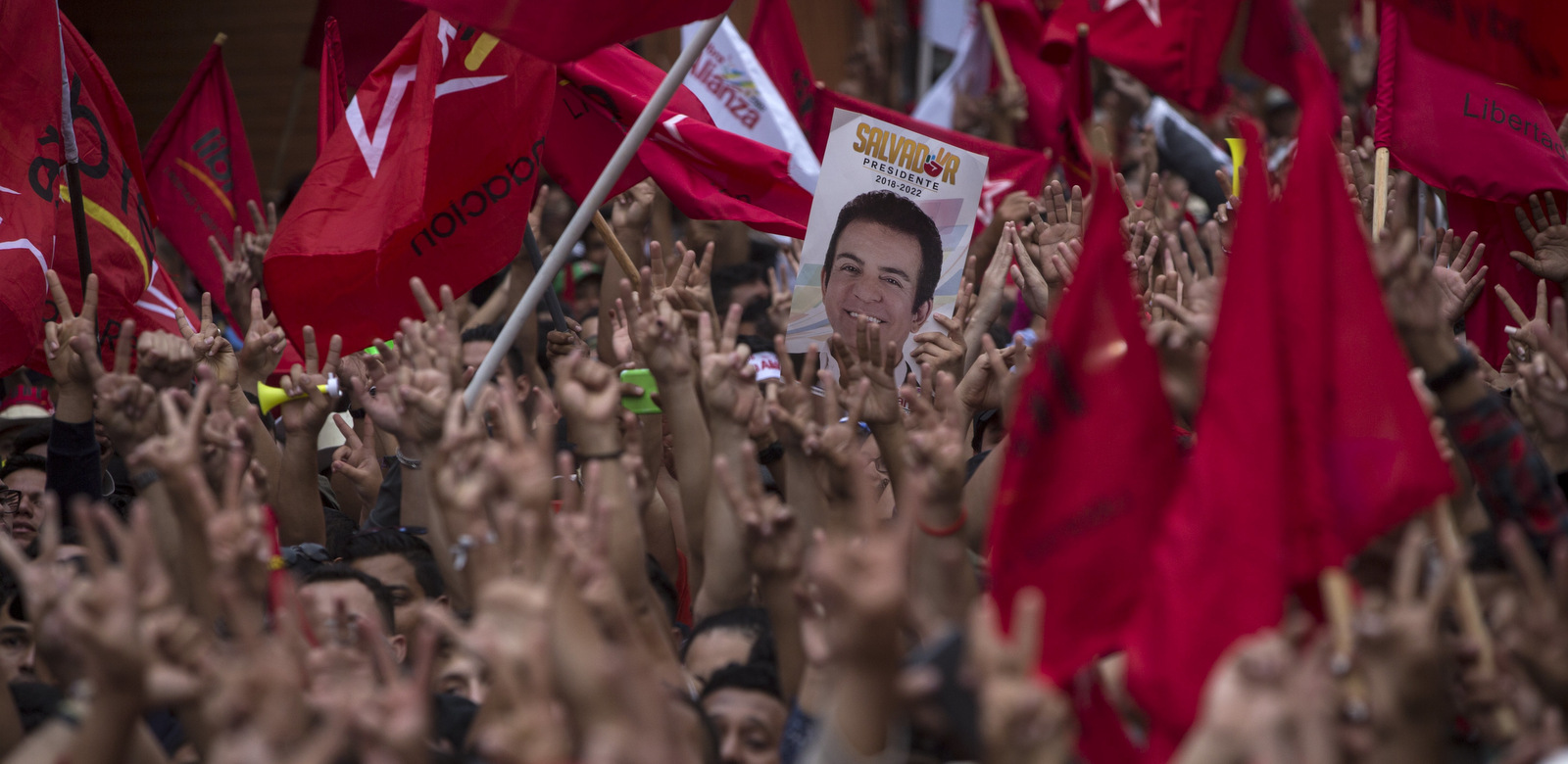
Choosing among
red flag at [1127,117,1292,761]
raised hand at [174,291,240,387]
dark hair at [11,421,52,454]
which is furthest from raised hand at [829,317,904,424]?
dark hair at [11,421,52,454]

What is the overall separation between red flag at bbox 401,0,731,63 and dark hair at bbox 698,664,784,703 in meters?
1.79

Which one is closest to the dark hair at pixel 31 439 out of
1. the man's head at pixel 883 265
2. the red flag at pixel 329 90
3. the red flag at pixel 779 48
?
the red flag at pixel 329 90

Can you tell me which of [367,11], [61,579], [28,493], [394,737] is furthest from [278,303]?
[394,737]

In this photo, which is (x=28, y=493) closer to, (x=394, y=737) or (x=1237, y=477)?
(x=394, y=737)

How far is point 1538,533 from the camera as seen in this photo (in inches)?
99.8

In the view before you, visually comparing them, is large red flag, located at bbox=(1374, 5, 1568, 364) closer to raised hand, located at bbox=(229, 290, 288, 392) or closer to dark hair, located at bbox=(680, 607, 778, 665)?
dark hair, located at bbox=(680, 607, 778, 665)

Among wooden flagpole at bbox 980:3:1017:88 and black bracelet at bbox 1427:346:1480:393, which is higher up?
wooden flagpole at bbox 980:3:1017:88

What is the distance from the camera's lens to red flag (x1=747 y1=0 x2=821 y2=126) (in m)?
6.38

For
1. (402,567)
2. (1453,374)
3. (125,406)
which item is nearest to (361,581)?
(402,567)

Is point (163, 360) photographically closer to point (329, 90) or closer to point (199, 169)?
point (329, 90)

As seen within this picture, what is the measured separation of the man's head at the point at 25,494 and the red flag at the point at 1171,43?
4359mm

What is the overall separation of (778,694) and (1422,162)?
286cm

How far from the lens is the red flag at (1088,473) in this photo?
2428mm

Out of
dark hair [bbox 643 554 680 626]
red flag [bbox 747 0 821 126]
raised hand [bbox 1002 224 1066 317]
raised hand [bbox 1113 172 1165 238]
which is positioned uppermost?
red flag [bbox 747 0 821 126]
